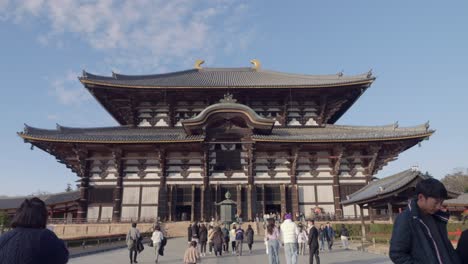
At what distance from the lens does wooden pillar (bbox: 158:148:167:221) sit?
2464cm

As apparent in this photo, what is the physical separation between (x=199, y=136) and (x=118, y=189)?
7.33 meters

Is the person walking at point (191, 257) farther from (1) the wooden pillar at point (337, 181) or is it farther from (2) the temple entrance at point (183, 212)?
(1) the wooden pillar at point (337, 181)

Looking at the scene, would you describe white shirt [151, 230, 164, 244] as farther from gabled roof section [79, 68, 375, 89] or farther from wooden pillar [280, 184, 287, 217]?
gabled roof section [79, 68, 375, 89]

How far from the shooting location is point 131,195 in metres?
25.6

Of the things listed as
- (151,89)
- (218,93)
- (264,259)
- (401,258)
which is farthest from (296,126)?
(401,258)

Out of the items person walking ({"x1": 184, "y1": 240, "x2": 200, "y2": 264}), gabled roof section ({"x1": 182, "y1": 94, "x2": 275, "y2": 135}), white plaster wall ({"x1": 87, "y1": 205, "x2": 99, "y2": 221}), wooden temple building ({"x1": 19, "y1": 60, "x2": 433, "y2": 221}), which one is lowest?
person walking ({"x1": 184, "y1": 240, "x2": 200, "y2": 264})

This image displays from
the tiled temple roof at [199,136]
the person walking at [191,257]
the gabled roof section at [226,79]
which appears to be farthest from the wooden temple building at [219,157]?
the person walking at [191,257]

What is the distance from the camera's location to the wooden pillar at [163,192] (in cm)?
2464

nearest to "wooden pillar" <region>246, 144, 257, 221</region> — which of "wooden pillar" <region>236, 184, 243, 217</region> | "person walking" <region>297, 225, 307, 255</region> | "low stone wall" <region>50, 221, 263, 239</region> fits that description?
"wooden pillar" <region>236, 184, 243, 217</region>

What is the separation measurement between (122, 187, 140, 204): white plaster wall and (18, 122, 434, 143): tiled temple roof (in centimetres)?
417

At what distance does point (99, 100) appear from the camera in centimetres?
2856

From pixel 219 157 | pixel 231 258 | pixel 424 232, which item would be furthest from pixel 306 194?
pixel 424 232

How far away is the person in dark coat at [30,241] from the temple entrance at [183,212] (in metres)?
23.2

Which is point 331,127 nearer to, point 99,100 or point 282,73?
point 282,73
